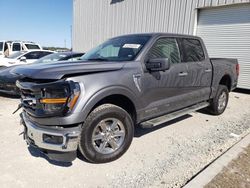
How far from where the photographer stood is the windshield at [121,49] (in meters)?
3.68

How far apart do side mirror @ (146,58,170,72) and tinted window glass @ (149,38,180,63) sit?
0.89ft

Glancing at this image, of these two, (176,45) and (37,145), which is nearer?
(37,145)

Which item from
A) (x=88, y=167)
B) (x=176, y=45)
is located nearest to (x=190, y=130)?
(x=176, y=45)

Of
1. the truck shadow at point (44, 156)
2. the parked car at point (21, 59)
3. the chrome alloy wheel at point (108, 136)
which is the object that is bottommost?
the truck shadow at point (44, 156)

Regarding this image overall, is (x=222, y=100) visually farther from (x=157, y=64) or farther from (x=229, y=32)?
(x=229, y=32)

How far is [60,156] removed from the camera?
278 centimetres

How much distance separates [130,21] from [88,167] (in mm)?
11116

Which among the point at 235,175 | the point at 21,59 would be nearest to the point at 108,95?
the point at 235,175

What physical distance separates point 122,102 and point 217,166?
5.39ft

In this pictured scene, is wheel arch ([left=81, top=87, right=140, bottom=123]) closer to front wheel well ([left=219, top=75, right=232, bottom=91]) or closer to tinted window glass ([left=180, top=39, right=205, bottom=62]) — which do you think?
tinted window glass ([left=180, top=39, right=205, bottom=62])

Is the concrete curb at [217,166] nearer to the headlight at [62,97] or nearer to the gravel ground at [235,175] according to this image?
the gravel ground at [235,175]

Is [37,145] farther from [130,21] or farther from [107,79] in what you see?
[130,21]

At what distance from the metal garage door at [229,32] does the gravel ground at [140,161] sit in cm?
490

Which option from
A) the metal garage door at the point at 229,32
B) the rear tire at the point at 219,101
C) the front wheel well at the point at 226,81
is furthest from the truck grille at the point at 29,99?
the metal garage door at the point at 229,32
